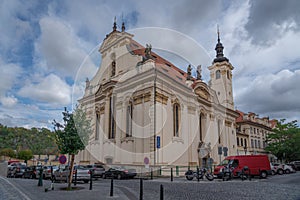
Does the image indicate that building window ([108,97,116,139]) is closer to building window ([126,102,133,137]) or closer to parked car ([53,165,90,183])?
building window ([126,102,133,137])

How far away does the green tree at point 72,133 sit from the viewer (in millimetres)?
13658

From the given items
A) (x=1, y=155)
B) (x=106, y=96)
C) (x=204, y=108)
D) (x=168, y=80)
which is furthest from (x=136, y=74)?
(x=1, y=155)

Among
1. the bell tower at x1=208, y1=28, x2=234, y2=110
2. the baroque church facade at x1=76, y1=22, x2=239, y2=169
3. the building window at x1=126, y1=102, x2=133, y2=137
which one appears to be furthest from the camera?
the bell tower at x1=208, y1=28, x2=234, y2=110

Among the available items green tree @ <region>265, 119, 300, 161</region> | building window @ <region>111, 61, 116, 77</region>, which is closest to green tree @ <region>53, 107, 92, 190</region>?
building window @ <region>111, 61, 116, 77</region>

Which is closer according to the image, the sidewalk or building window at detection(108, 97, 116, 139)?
the sidewalk

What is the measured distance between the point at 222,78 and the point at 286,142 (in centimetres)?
1524

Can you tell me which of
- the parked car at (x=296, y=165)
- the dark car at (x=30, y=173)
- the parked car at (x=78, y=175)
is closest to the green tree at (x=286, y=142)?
the parked car at (x=296, y=165)

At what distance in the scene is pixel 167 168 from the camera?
75.7 ft

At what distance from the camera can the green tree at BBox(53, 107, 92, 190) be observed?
1366cm

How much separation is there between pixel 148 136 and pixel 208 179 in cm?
755

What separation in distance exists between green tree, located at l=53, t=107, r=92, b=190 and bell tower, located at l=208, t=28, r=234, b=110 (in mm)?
33217

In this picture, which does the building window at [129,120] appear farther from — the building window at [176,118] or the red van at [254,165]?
the red van at [254,165]

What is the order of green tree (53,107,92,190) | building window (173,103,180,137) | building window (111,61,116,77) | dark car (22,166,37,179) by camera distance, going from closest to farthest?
green tree (53,107,92,190)
dark car (22,166,37,179)
building window (173,103,180,137)
building window (111,61,116,77)

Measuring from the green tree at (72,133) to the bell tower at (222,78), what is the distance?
33.2 metres
